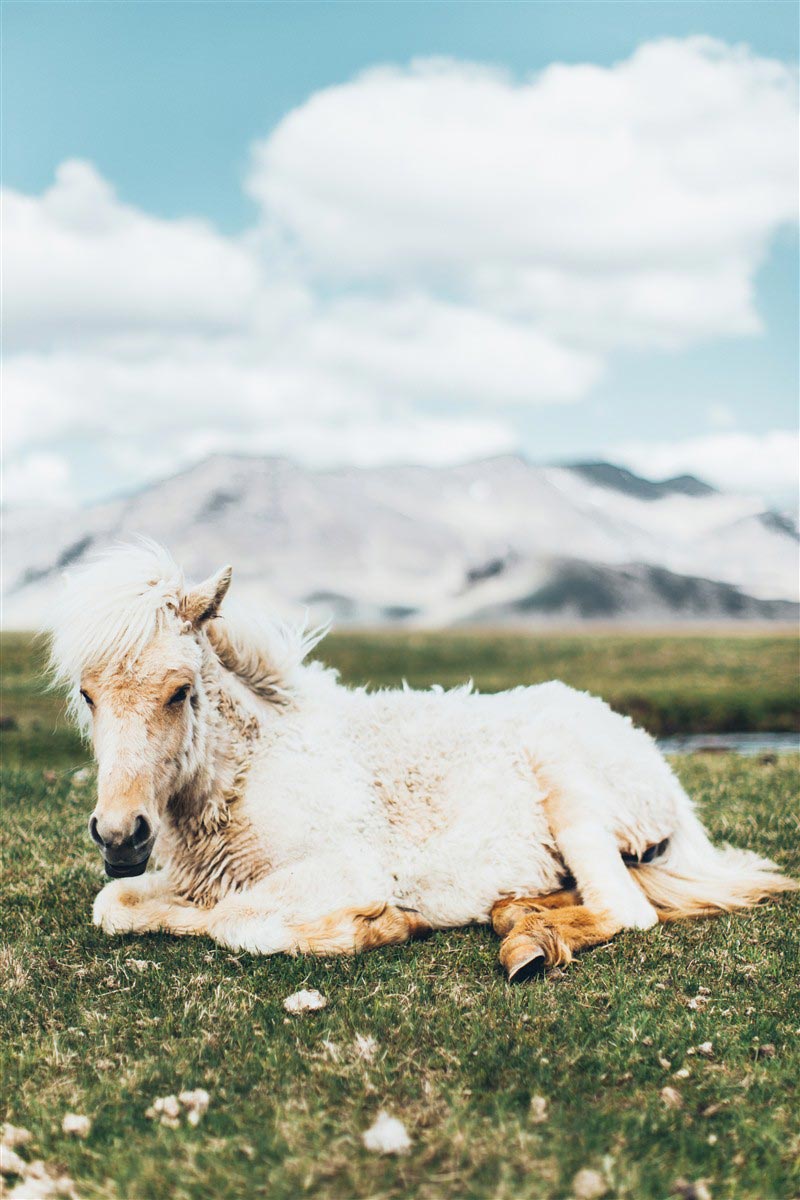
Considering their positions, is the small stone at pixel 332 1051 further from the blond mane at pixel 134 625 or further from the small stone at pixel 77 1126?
the blond mane at pixel 134 625

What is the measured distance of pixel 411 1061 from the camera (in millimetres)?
4531

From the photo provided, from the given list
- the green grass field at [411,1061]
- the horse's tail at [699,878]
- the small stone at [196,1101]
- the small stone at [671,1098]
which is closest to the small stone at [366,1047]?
the green grass field at [411,1061]

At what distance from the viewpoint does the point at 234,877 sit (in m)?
6.54

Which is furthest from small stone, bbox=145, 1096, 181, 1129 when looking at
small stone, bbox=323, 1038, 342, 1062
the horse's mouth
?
the horse's mouth

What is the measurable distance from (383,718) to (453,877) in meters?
1.40

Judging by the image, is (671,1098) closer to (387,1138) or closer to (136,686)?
(387,1138)

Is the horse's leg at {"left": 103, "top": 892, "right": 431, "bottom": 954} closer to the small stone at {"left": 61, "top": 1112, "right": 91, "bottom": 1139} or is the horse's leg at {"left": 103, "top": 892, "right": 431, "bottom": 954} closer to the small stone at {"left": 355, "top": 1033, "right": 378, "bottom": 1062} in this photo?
the small stone at {"left": 355, "top": 1033, "right": 378, "bottom": 1062}

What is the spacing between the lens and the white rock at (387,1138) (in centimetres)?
378

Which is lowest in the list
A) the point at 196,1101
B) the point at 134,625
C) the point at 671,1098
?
the point at 671,1098

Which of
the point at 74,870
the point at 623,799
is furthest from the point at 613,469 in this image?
the point at 74,870

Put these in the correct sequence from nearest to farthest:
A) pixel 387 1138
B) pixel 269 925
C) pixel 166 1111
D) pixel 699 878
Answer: pixel 387 1138 → pixel 166 1111 → pixel 269 925 → pixel 699 878

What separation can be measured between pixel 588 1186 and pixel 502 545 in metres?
11.3

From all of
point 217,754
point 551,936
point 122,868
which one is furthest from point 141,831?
point 551,936

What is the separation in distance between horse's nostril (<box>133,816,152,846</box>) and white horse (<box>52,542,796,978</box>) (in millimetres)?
19
